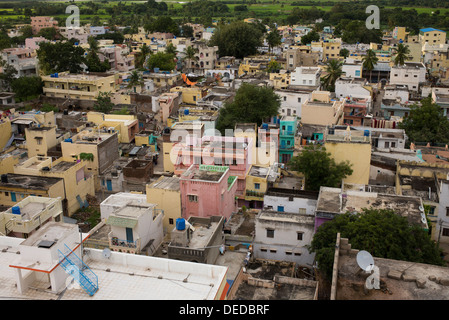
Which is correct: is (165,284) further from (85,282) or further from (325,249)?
(325,249)

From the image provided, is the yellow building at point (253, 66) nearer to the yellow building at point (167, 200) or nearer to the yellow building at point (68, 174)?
the yellow building at point (68, 174)

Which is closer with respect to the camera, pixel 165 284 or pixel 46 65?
pixel 165 284

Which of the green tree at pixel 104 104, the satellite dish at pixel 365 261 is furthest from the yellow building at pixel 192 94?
the satellite dish at pixel 365 261

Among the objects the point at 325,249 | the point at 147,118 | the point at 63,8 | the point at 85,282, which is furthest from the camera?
the point at 63,8

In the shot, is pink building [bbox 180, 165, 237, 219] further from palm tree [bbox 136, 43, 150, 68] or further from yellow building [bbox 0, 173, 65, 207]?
palm tree [bbox 136, 43, 150, 68]

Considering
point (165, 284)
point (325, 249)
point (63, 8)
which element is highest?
point (63, 8)

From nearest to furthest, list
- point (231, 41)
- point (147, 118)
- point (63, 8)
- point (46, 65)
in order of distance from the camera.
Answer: point (147, 118), point (46, 65), point (231, 41), point (63, 8)

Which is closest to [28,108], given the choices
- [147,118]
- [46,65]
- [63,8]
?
[46,65]

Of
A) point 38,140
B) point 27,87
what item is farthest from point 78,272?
point 27,87

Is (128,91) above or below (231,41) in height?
below
